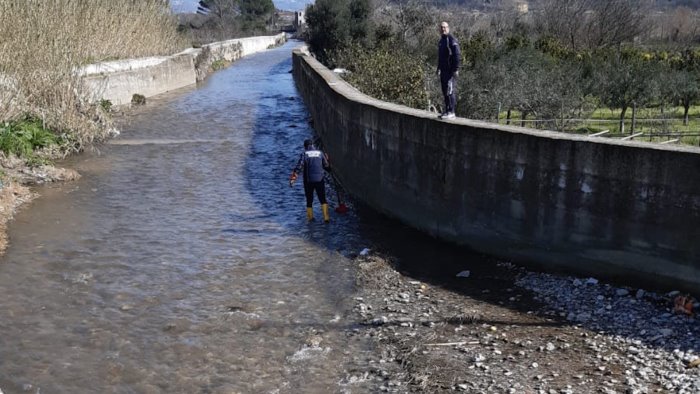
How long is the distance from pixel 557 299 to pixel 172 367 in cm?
→ 480

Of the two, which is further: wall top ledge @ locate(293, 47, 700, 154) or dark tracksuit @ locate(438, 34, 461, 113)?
dark tracksuit @ locate(438, 34, 461, 113)

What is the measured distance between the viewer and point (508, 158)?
9.72m

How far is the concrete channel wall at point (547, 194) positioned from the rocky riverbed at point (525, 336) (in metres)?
0.42

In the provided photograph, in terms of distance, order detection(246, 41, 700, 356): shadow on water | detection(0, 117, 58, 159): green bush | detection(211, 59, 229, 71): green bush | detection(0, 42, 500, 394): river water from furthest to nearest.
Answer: detection(211, 59, 229, 71): green bush < detection(0, 117, 58, 159): green bush < detection(246, 41, 700, 356): shadow on water < detection(0, 42, 500, 394): river water

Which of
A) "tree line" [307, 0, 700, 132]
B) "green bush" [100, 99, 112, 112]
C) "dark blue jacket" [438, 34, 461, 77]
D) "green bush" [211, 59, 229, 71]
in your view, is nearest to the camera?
"dark blue jacket" [438, 34, 461, 77]

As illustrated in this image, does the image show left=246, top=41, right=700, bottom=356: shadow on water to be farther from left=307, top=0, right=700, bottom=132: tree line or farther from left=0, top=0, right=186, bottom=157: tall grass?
left=0, top=0, right=186, bottom=157: tall grass

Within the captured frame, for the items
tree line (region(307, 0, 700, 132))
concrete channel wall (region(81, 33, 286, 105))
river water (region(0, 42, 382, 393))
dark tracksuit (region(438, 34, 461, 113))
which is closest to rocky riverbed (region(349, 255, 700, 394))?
river water (region(0, 42, 382, 393))

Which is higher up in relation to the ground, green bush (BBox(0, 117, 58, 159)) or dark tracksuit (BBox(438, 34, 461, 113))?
dark tracksuit (BBox(438, 34, 461, 113))

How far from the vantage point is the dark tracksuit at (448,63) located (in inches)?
428

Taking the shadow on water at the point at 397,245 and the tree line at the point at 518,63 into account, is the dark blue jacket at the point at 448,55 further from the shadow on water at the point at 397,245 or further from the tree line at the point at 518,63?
the tree line at the point at 518,63

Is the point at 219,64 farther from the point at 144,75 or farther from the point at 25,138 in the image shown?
the point at 25,138

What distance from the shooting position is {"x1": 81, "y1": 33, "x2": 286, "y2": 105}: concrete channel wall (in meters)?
24.2

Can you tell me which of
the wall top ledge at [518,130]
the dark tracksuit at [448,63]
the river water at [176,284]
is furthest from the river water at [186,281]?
the dark tracksuit at [448,63]

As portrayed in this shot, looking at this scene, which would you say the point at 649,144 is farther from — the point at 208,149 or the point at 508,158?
the point at 208,149
